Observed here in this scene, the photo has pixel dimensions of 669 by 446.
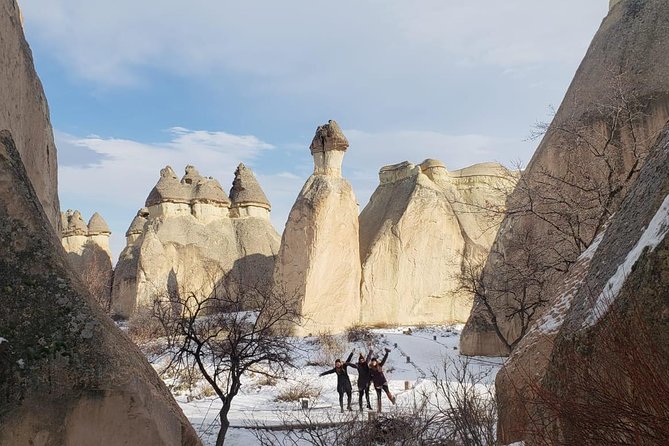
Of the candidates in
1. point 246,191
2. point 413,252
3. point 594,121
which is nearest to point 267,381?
point 594,121

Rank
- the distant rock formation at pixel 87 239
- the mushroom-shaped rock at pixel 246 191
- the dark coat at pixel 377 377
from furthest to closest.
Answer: the distant rock formation at pixel 87 239 → the mushroom-shaped rock at pixel 246 191 → the dark coat at pixel 377 377

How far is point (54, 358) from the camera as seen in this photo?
8.18ft

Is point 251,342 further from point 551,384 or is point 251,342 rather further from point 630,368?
point 630,368

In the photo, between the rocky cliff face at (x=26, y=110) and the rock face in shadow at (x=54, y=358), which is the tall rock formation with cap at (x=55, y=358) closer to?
the rock face in shadow at (x=54, y=358)

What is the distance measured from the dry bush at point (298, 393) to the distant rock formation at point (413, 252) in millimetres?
10225

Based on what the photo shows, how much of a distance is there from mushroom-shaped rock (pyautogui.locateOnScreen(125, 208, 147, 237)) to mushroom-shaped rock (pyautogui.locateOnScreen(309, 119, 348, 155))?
15.6m

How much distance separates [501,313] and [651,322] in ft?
41.0

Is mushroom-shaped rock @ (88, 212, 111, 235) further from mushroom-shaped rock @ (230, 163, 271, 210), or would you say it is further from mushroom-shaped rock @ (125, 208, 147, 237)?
mushroom-shaped rock @ (230, 163, 271, 210)

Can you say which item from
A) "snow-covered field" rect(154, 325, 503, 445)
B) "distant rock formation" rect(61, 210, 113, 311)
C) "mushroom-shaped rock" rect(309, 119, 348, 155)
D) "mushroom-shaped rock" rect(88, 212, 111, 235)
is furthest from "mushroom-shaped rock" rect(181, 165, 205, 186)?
"snow-covered field" rect(154, 325, 503, 445)

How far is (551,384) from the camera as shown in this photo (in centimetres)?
219

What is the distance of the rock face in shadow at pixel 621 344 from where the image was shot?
144 cm

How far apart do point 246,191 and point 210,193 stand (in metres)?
2.02

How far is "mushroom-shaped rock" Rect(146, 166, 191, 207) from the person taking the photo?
2820cm

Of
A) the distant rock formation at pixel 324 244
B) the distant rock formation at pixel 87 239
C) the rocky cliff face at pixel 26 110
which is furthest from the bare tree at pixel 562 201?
the distant rock formation at pixel 87 239
